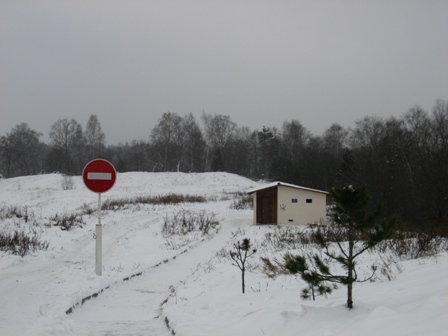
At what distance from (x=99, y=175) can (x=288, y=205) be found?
20.2 m

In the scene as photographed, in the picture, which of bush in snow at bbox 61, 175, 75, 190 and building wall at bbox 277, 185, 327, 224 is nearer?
building wall at bbox 277, 185, 327, 224

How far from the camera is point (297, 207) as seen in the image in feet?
92.9

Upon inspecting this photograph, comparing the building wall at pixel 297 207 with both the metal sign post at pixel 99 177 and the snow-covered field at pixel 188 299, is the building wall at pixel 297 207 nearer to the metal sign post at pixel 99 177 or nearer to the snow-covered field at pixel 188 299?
the snow-covered field at pixel 188 299

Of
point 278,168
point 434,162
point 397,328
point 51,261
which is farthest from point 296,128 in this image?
point 397,328

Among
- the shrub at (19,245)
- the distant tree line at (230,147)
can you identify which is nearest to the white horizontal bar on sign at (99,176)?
the shrub at (19,245)

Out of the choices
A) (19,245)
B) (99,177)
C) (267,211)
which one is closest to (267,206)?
(267,211)

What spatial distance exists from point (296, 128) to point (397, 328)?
95650 mm

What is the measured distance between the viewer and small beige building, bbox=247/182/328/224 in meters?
28.1

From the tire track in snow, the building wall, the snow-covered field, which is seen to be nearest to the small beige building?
the building wall

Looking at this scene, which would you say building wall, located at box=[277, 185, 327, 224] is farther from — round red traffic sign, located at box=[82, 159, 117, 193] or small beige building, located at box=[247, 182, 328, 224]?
round red traffic sign, located at box=[82, 159, 117, 193]

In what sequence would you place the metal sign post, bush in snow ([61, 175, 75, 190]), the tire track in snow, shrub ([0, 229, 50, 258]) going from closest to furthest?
the tire track in snow < the metal sign post < shrub ([0, 229, 50, 258]) < bush in snow ([61, 175, 75, 190])

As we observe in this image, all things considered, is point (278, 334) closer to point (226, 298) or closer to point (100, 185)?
point (226, 298)

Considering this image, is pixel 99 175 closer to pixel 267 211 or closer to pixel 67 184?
pixel 267 211

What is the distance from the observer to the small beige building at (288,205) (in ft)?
92.2
